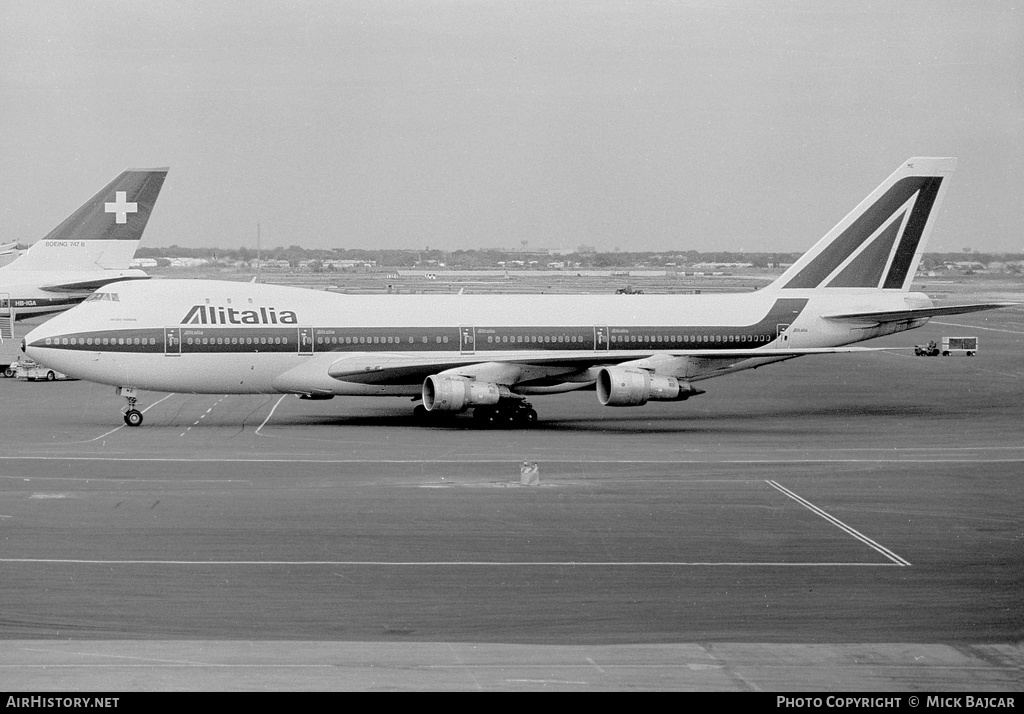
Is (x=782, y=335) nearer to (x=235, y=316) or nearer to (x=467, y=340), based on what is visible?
(x=467, y=340)

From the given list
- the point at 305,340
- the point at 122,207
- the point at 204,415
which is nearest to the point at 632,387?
the point at 305,340

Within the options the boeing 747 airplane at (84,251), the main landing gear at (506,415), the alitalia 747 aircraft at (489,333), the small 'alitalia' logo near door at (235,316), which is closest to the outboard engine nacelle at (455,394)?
the alitalia 747 aircraft at (489,333)

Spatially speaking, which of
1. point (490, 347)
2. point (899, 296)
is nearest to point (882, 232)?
point (899, 296)

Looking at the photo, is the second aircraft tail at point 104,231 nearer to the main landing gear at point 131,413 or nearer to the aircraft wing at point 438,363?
the main landing gear at point 131,413

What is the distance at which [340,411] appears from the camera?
48.8 metres

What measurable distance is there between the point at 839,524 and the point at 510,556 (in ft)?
24.3

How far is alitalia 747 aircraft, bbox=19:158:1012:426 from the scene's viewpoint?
42.5 m

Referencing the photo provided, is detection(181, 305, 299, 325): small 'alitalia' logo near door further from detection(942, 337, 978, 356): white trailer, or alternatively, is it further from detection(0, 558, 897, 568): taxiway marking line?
detection(942, 337, 978, 356): white trailer

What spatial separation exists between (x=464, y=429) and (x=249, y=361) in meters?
7.52

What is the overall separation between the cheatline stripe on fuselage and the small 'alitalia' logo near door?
0.20 metres

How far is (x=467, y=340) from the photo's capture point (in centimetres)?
4469

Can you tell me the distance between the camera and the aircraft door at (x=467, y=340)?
44656 millimetres

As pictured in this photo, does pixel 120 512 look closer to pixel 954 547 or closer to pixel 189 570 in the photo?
pixel 189 570
